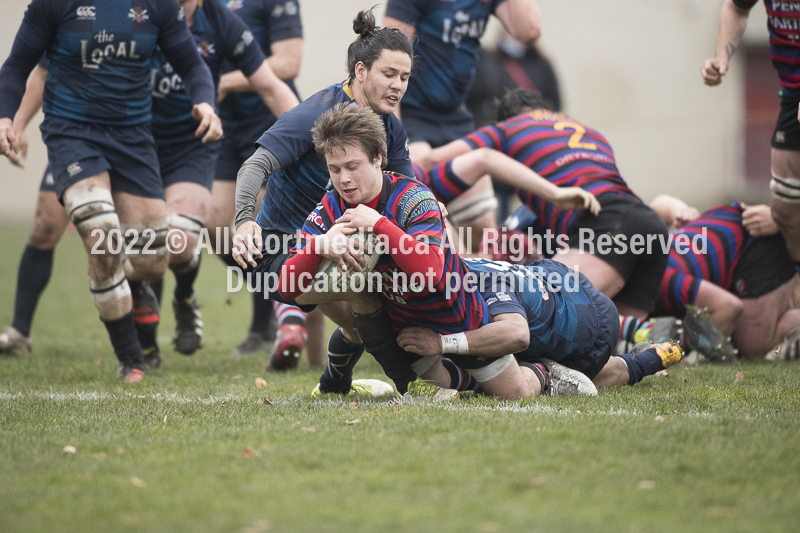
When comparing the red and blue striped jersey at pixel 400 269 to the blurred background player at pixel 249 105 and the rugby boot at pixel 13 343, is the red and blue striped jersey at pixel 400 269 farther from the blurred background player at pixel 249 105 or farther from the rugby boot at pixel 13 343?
the rugby boot at pixel 13 343

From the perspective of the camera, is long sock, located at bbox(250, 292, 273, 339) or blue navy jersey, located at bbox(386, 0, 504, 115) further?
long sock, located at bbox(250, 292, 273, 339)

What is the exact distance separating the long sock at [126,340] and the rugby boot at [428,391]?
172 centimetres

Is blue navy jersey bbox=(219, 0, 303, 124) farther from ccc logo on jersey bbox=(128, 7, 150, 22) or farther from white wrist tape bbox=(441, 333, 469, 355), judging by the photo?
white wrist tape bbox=(441, 333, 469, 355)

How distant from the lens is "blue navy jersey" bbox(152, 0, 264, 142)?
4.85 metres

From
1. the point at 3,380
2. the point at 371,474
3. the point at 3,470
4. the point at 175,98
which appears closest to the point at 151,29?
the point at 175,98

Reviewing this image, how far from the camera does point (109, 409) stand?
3.42m

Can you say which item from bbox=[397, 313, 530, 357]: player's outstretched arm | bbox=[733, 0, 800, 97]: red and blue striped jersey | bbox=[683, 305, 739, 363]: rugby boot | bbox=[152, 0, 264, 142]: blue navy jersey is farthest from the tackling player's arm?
bbox=[152, 0, 264, 142]: blue navy jersey

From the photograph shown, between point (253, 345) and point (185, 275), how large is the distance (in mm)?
799

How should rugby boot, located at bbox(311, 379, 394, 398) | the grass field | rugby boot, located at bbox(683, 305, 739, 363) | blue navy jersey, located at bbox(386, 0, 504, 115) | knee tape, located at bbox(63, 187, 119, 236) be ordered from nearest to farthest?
the grass field, rugby boot, located at bbox(311, 379, 394, 398), knee tape, located at bbox(63, 187, 119, 236), rugby boot, located at bbox(683, 305, 739, 363), blue navy jersey, located at bbox(386, 0, 504, 115)

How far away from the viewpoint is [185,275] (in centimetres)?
523

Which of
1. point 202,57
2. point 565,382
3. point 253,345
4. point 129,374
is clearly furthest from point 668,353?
point 202,57

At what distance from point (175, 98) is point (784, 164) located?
3.49 m

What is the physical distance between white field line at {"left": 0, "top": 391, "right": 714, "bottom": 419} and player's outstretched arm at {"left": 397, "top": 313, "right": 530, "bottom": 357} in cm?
21

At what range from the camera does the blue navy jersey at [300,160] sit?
3.40m
